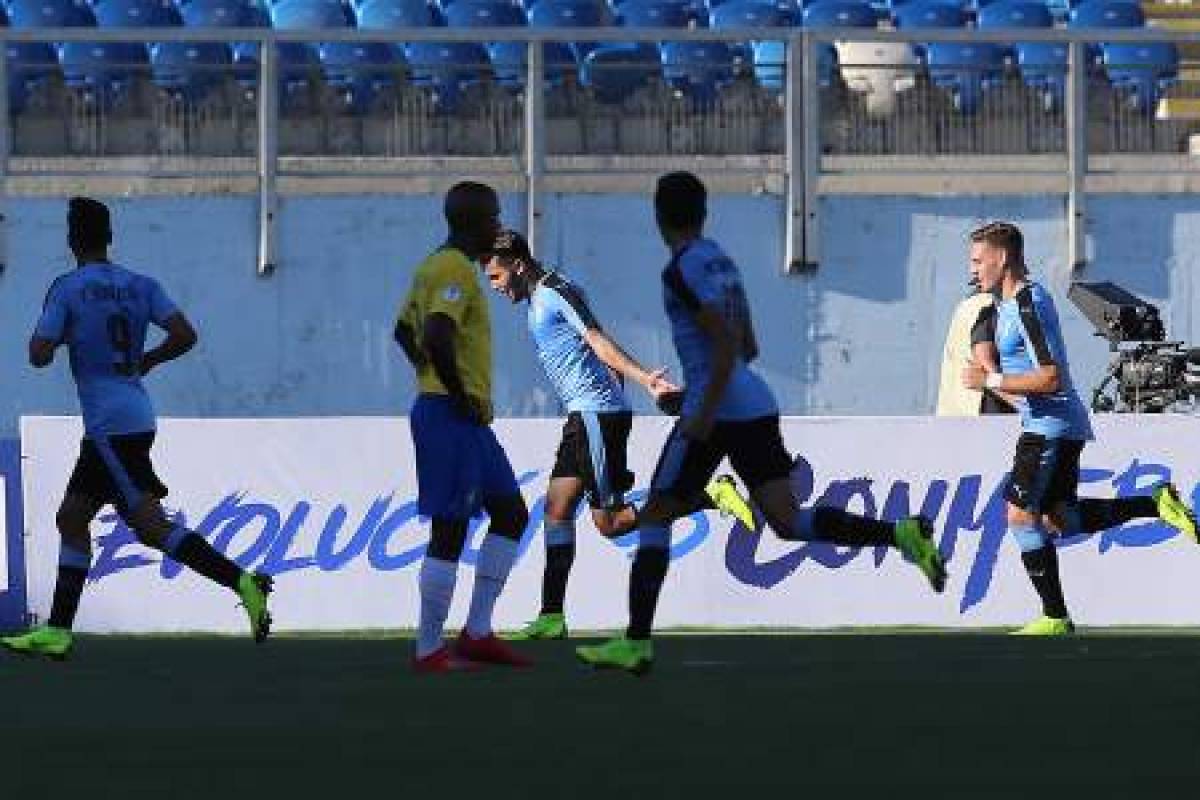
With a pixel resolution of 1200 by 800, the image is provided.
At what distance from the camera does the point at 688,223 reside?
35.1ft

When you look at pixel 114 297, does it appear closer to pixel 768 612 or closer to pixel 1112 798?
pixel 768 612

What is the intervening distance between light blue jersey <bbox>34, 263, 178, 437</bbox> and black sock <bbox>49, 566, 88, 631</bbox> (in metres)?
0.58

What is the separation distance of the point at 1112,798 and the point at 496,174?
15.2 meters

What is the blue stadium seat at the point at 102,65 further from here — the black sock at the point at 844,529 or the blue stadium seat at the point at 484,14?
the black sock at the point at 844,529

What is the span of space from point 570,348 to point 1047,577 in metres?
2.28

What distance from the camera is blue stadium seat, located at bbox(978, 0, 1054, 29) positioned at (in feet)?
83.7

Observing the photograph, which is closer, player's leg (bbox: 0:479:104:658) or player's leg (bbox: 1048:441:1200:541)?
player's leg (bbox: 0:479:104:658)

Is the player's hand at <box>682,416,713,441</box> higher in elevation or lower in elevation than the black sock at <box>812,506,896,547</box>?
higher

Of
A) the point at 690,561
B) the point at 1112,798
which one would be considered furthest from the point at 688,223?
the point at 690,561

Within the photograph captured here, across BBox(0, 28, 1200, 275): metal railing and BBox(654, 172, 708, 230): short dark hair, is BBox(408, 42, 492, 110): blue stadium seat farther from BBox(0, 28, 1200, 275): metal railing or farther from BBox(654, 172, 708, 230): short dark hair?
BBox(654, 172, 708, 230): short dark hair

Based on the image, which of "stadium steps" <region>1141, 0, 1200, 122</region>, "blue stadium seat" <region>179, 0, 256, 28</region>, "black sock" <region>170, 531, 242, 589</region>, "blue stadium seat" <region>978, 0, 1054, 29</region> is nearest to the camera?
"black sock" <region>170, 531, 242, 589</region>

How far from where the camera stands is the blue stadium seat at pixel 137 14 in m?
25.0

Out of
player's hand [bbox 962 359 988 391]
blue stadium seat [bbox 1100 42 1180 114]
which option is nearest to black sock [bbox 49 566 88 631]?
player's hand [bbox 962 359 988 391]

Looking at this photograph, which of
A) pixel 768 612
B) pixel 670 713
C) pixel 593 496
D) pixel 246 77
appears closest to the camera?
pixel 670 713
